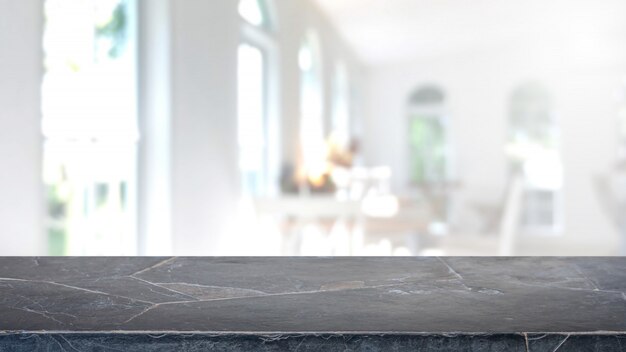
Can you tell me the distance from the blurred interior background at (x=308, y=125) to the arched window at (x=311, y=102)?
27 mm

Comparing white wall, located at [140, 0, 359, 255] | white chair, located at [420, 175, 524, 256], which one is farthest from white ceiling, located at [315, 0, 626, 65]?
white wall, located at [140, 0, 359, 255]

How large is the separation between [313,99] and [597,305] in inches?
273

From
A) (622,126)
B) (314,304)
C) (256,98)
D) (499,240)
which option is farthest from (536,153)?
(314,304)

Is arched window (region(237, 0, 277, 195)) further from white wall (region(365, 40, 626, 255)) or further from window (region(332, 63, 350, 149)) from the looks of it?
white wall (region(365, 40, 626, 255))

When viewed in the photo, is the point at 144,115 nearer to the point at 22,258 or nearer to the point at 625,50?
the point at 22,258

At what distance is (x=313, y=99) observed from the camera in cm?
817

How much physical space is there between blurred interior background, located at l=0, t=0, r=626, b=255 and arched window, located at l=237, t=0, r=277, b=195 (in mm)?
18

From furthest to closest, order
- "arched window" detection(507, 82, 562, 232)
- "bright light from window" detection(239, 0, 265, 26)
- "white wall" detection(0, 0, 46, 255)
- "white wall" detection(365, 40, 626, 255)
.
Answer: "arched window" detection(507, 82, 562, 232), "white wall" detection(365, 40, 626, 255), "bright light from window" detection(239, 0, 265, 26), "white wall" detection(0, 0, 46, 255)

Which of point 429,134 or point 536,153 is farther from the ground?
point 429,134

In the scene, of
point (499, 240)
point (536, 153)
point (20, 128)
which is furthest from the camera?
point (536, 153)

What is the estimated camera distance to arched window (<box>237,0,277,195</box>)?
545 cm

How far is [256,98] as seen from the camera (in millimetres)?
5816

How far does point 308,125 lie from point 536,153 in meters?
5.99

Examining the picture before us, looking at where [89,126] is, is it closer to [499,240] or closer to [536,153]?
[499,240]
